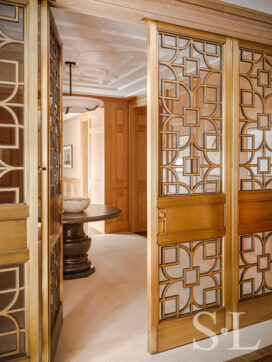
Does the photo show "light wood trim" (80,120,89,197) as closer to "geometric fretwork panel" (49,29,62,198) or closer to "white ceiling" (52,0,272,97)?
"white ceiling" (52,0,272,97)

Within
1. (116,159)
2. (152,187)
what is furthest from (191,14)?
(116,159)

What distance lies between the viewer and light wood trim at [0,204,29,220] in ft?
6.11

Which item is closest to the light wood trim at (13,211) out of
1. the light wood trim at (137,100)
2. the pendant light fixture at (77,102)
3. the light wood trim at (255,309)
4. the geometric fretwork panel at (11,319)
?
the geometric fretwork panel at (11,319)

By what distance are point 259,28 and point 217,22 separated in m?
0.45

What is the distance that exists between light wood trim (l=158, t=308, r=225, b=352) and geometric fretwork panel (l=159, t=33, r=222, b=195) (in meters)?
1.00

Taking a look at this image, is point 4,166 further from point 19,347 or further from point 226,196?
point 226,196

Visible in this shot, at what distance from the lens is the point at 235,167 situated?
2604 millimetres

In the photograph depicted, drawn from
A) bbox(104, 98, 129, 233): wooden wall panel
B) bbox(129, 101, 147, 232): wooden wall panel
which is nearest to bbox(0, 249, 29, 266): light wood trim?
bbox(104, 98, 129, 233): wooden wall panel

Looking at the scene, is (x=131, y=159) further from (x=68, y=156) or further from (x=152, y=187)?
(x=152, y=187)

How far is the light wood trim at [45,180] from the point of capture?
1966 mm

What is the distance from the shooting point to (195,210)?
2469 millimetres

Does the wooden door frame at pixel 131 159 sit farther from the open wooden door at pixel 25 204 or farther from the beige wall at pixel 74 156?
the open wooden door at pixel 25 204

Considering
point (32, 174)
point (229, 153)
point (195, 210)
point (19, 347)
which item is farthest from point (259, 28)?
point (19, 347)

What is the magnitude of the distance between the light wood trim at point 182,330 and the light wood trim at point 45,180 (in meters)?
0.83
